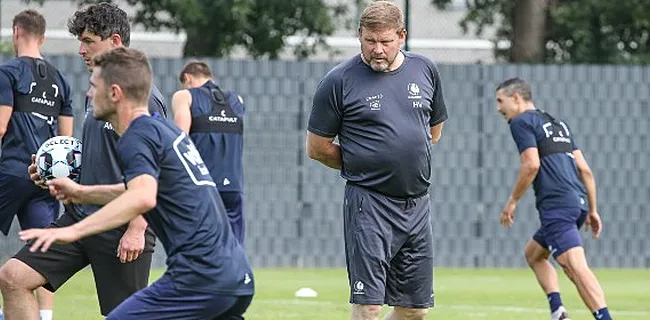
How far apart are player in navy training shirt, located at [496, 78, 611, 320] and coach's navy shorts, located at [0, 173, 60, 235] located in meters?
3.85

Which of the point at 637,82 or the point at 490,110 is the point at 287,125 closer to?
the point at 490,110

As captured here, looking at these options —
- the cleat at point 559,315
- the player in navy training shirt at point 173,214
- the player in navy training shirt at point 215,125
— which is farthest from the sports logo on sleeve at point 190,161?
the player in navy training shirt at point 215,125

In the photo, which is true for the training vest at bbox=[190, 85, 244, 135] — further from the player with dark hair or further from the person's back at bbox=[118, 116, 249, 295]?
the person's back at bbox=[118, 116, 249, 295]

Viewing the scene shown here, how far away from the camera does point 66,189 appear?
6.87m

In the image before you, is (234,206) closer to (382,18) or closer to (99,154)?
(382,18)

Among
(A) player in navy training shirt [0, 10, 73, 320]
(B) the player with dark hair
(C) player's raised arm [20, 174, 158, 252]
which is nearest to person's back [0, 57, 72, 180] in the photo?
Result: (A) player in navy training shirt [0, 10, 73, 320]

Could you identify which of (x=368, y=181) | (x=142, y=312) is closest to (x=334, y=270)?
(x=368, y=181)

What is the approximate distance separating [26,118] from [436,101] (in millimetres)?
3212

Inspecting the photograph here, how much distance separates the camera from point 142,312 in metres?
6.59

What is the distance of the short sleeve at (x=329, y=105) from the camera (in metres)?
8.74

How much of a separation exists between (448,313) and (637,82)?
8.15 metres

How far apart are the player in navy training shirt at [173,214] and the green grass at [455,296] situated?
568 cm

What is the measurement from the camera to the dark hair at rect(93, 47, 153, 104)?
6.58 metres

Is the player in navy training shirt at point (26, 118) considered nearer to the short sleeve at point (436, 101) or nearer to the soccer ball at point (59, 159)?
the soccer ball at point (59, 159)
